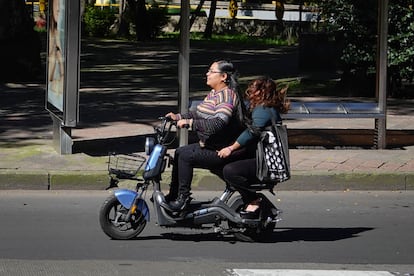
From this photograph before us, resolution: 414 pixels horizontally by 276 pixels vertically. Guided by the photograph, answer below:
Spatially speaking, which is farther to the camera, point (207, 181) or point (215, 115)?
→ point (207, 181)

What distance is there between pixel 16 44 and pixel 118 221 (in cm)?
1281

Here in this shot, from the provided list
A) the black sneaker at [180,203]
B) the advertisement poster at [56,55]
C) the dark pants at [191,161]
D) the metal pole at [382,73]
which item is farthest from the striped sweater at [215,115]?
the metal pole at [382,73]

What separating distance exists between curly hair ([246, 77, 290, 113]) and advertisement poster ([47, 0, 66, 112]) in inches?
144

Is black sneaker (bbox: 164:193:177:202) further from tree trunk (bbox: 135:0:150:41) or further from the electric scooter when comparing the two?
tree trunk (bbox: 135:0:150:41)

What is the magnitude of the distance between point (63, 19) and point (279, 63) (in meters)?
14.3

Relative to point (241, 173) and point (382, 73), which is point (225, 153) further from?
point (382, 73)

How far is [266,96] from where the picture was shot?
7.24m

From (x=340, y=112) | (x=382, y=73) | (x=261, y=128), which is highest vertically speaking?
(x=382, y=73)

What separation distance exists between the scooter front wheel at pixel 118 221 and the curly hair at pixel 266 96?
53.2 inches

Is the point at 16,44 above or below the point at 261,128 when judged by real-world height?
above

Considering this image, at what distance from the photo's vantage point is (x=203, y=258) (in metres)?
6.92

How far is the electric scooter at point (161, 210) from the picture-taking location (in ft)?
23.6

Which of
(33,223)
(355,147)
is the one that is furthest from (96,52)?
(33,223)

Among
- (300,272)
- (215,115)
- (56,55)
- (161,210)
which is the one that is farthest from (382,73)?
(300,272)
